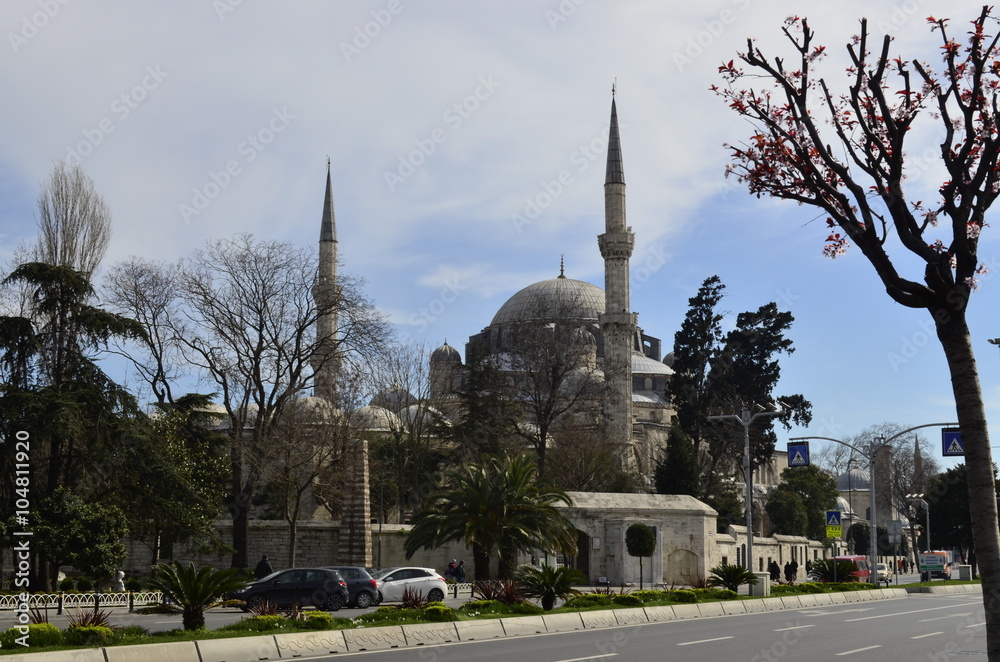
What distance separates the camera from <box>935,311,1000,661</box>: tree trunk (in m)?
7.36

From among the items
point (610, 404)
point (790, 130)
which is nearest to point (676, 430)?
point (610, 404)

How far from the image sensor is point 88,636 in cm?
1273

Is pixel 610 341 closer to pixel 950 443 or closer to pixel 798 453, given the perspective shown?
pixel 798 453

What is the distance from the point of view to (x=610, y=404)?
216ft

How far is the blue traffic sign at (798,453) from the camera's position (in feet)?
112

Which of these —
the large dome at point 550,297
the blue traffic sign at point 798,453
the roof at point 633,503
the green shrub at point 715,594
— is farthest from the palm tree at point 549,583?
the large dome at point 550,297

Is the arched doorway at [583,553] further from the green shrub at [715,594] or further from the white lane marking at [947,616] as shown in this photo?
the white lane marking at [947,616]

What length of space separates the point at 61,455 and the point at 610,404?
41549mm

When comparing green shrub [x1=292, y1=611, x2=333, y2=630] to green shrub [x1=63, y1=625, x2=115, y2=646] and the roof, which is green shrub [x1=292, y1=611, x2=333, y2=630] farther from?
the roof

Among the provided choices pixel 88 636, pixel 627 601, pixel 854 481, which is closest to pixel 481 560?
pixel 627 601

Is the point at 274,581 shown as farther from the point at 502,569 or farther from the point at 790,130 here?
the point at 790,130

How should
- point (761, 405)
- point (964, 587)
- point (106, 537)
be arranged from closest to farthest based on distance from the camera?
point (106, 537) → point (964, 587) → point (761, 405)

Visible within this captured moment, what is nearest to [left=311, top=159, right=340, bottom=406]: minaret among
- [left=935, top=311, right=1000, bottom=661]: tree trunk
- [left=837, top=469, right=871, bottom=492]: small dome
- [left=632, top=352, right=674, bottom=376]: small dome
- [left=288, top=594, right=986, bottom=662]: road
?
[left=288, top=594, right=986, bottom=662]: road

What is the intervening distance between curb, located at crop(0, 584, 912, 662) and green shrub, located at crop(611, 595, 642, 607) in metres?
0.40
